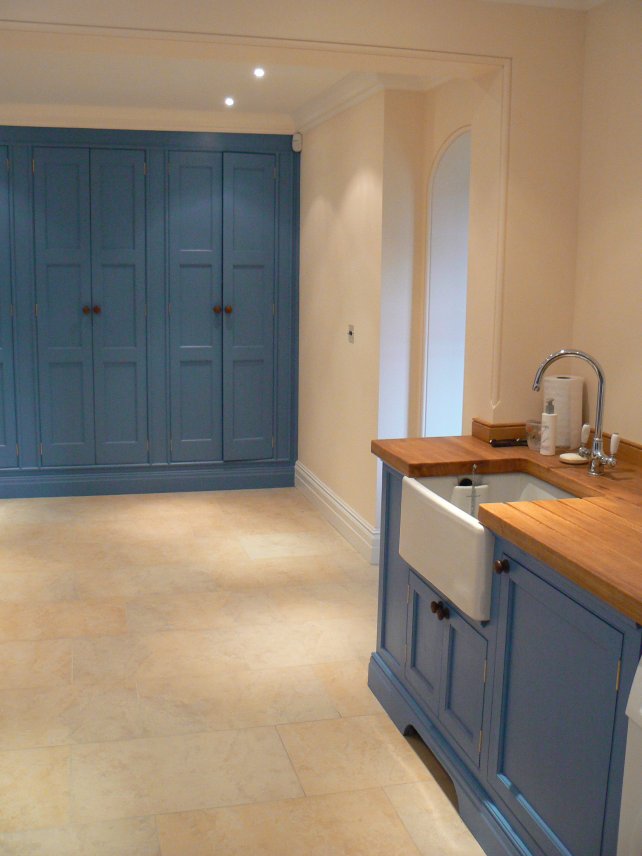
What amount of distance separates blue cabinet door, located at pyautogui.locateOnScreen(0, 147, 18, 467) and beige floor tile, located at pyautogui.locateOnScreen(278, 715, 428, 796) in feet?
11.5

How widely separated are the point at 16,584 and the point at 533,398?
8.31ft

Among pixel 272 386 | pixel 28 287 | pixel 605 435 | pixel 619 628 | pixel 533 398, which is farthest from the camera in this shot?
pixel 272 386

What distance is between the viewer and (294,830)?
2.53m

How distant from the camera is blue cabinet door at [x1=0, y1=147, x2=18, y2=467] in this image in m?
5.70

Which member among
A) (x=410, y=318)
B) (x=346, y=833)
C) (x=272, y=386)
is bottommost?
(x=346, y=833)

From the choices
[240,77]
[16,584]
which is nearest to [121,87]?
[240,77]

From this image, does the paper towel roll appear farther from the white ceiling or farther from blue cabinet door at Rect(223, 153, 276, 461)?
blue cabinet door at Rect(223, 153, 276, 461)

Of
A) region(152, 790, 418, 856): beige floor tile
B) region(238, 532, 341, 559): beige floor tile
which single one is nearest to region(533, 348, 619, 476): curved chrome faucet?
region(152, 790, 418, 856): beige floor tile

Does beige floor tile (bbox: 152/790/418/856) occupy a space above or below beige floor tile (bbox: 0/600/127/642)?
below

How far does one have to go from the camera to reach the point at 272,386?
621 centimetres

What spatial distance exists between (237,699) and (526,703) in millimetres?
1319

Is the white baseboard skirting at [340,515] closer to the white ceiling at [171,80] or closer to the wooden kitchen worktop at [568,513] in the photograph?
the wooden kitchen worktop at [568,513]

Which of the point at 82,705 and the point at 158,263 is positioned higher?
the point at 158,263

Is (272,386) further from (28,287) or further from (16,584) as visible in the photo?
(16,584)
